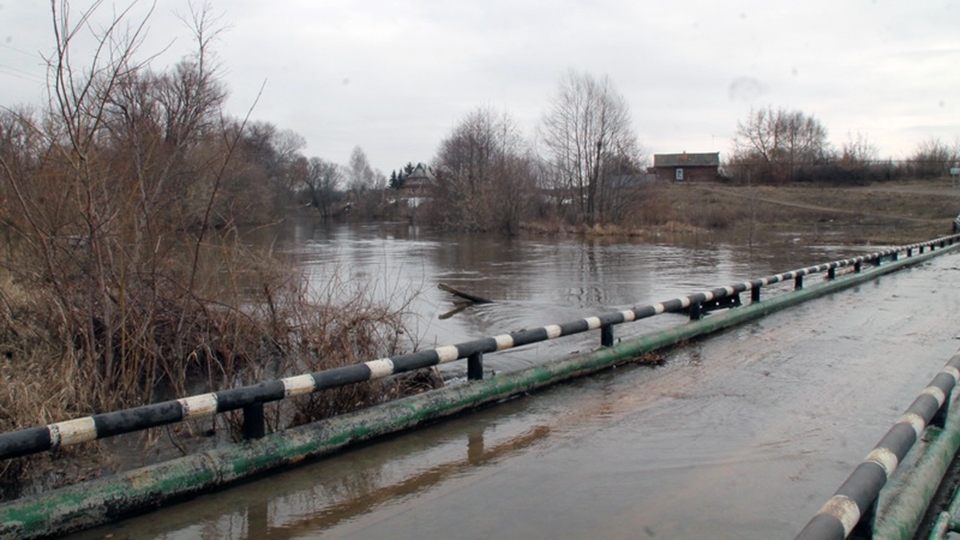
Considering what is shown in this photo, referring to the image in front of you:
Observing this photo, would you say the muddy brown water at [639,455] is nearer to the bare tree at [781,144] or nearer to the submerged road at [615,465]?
the submerged road at [615,465]

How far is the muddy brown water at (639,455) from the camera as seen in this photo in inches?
172

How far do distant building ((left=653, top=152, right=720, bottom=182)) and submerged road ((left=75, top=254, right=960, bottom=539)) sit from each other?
89.7 m

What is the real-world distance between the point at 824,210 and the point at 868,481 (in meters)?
68.6

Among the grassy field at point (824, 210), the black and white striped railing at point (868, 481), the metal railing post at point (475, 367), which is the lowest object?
the metal railing post at point (475, 367)

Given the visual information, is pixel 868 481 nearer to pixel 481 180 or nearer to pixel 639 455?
pixel 639 455

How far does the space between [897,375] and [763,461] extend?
3655 millimetres

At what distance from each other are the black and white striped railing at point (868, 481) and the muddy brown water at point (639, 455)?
806 mm

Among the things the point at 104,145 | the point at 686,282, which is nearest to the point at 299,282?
the point at 104,145

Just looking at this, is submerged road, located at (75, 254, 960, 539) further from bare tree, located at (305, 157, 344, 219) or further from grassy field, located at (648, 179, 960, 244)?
bare tree, located at (305, 157, 344, 219)

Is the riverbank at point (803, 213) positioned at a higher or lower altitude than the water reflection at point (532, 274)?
higher

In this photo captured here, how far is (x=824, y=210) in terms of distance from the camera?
214ft

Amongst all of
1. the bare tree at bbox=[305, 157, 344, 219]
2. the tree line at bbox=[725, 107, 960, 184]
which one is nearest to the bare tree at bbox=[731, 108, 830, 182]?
the tree line at bbox=[725, 107, 960, 184]

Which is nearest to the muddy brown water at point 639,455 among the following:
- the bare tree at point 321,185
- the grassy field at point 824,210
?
the grassy field at point 824,210

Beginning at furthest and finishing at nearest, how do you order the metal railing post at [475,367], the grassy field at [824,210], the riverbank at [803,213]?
the grassy field at [824,210] → the riverbank at [803,213] → the metal railing post at [475,367]
